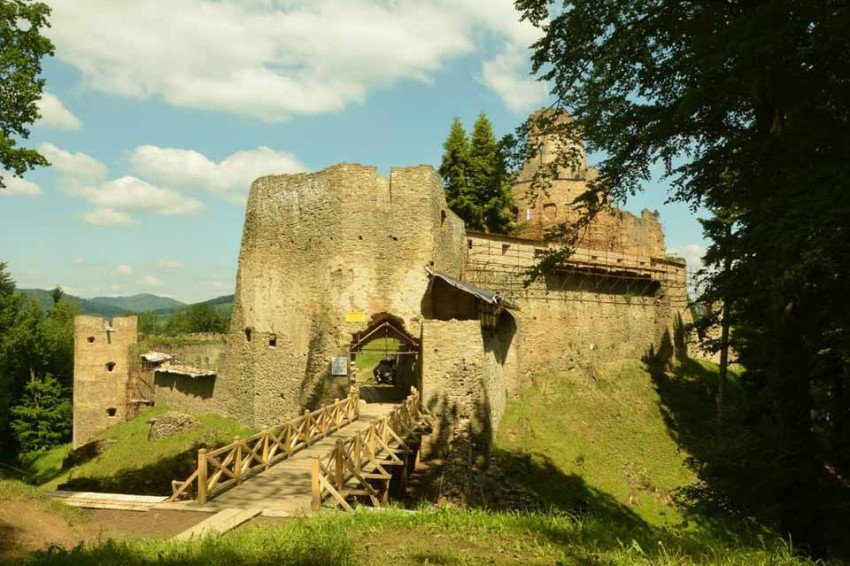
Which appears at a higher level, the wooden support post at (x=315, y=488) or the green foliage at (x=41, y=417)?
the wooden support post at (x=315, y=488)

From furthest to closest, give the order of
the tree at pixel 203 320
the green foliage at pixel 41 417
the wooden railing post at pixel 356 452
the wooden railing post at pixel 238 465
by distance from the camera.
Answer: the tree at pixel 203 320 < the green foliage at pixel 41 417 < the wooden railing post at pixel 356 452 < the wooden railing post at pixel 238 465

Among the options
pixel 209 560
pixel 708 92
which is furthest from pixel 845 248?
pixel 209 560

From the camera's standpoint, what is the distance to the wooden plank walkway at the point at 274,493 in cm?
905

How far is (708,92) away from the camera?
24.5 ft

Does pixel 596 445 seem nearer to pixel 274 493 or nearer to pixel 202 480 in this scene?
pixel 274 493

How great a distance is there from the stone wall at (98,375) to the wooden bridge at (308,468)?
19.0 meters

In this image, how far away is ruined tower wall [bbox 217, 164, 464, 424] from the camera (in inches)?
750

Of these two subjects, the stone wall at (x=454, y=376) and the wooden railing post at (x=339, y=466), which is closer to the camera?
the wooden railing post at (x=339, y=466)

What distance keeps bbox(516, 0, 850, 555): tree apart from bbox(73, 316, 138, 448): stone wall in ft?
89.1

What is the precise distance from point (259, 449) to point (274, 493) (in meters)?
3.99

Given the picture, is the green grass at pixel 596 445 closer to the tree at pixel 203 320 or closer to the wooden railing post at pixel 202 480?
the wooden railing post at pixel 202 480

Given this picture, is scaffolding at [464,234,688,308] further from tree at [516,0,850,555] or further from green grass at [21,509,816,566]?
green grass at [21,509,816,566]

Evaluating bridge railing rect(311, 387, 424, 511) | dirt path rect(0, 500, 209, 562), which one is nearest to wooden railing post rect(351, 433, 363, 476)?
bridge railing rect(311, 387, 424, 511)

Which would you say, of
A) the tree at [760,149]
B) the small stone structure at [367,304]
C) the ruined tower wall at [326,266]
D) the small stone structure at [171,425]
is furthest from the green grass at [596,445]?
the small stone structure at [171,425]
